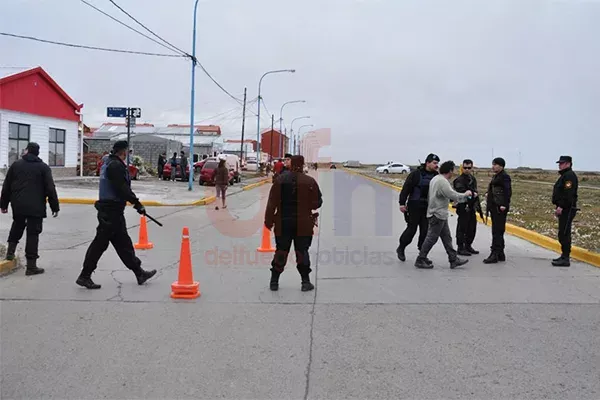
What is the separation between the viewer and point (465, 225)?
10141mm

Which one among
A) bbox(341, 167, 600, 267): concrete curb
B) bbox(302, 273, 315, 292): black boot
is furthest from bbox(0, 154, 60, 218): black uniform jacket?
bbox(341, 167, 600, 267): concrete curb

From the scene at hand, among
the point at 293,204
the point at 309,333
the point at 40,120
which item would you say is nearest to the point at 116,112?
the point at 40,120

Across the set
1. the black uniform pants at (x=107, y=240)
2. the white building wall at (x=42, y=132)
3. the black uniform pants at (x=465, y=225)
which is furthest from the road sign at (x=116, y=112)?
the black uniform pants at (x=107, y=240)

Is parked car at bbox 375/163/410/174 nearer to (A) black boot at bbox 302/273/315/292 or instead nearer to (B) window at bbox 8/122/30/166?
(B) window at bbox 8/122/30/166

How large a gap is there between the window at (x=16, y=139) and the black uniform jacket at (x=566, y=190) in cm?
2496

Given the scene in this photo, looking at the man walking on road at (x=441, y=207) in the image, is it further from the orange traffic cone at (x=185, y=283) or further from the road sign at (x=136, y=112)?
the road sign at (x=136, y=112)

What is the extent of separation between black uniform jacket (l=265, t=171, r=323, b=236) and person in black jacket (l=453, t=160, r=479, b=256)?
153 inches

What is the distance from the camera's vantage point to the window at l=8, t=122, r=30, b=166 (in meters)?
26.9

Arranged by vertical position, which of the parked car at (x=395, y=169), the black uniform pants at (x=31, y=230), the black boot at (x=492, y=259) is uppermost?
the parked car at (x=395, y=169)

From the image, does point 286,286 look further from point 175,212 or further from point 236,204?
point 236,204

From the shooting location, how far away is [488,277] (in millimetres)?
8406

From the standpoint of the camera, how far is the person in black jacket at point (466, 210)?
→ 10023 millimetres

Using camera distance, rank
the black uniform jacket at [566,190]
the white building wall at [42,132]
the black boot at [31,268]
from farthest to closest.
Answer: the white building wall at [42,132]
the black uniform jacket at [566,190]
the black boot at [31,268]

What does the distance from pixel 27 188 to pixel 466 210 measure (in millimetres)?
7090
